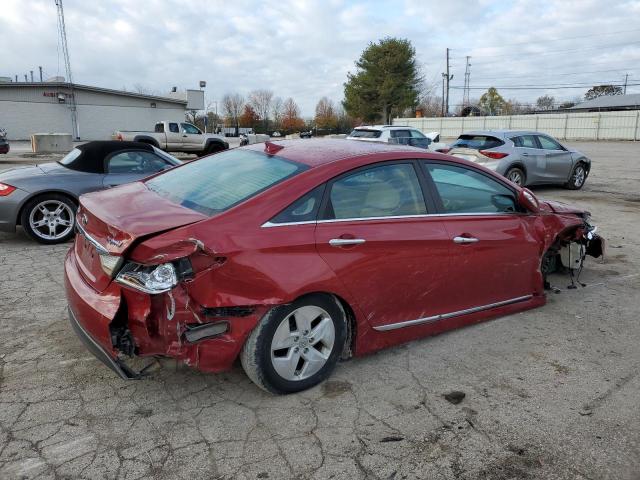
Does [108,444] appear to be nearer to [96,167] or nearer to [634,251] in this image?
[96,167]

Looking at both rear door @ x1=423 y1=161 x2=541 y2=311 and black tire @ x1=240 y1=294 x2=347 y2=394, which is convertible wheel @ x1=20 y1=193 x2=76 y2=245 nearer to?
black tire @ x1=240 y1=294 x2=347 y2=394

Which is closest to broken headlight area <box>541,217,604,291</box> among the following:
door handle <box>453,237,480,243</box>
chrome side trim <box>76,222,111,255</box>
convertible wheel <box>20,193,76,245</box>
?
door handle <box>453,237,480,243</box>

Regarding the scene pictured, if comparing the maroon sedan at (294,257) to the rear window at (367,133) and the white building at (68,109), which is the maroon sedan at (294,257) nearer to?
the rear window at (367,133)

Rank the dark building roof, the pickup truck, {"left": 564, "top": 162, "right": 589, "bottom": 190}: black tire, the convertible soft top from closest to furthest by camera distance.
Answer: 1. the convertible soft top
2. {"left": 564, "top": 162, "right": 589, "bottom": 190}: black tire
3. the pickup truck
4. the dark building roof

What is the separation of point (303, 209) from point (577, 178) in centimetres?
1219

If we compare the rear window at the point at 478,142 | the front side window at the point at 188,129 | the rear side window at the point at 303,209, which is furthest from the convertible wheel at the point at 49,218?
the front side window at the point at 188,129

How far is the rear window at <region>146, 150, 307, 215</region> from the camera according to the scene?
322 centimetres

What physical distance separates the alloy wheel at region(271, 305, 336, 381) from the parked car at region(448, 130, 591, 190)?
29.4ft

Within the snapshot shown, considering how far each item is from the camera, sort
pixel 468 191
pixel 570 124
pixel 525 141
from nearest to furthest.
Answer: pixel 468 191 < pixel 525 141 < pixel 570 124

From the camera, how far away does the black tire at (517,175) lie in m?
11.7

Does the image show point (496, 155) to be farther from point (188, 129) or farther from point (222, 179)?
point (188, 129)

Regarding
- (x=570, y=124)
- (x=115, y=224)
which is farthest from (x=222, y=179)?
(x=570, y=124)

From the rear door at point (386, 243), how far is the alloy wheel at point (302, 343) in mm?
276

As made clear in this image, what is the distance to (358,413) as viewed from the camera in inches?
120
